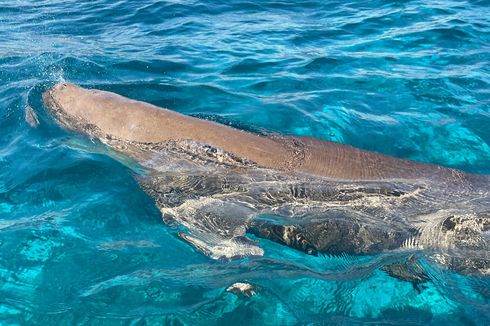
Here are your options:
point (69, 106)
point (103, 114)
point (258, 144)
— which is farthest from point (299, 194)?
point (69, 106)

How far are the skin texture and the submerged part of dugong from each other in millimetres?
12

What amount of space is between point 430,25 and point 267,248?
9119 millimetres

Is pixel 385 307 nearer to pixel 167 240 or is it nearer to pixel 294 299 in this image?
pixel 294 299

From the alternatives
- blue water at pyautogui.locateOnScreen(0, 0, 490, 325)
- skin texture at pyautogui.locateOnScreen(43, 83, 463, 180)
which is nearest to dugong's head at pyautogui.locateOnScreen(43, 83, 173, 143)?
skin texture at pyautogui.locateOnScreen(43, 83, 463, 180)

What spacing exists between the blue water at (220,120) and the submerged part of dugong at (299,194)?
200mm

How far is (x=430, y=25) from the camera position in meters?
11.6

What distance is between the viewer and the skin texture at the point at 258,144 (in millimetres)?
5234

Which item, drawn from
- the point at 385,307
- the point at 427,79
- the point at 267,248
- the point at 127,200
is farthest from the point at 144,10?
the point at 385,307

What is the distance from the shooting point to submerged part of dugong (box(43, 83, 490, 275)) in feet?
15.2

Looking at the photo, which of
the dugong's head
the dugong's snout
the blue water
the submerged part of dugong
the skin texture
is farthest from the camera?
the dugong's snout

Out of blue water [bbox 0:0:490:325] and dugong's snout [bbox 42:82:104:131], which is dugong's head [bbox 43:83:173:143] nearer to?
dugong's snout [bbox 42:82:104:131]

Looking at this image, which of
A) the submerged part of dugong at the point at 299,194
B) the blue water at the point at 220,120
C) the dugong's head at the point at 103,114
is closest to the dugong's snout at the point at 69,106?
the dugong's head at the point at 103,114

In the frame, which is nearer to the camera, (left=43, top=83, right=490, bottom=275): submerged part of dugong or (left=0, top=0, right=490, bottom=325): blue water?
(left=0, top=0, right=490, bottom=325): blue water

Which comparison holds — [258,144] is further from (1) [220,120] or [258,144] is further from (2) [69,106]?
(2) [69,106]
